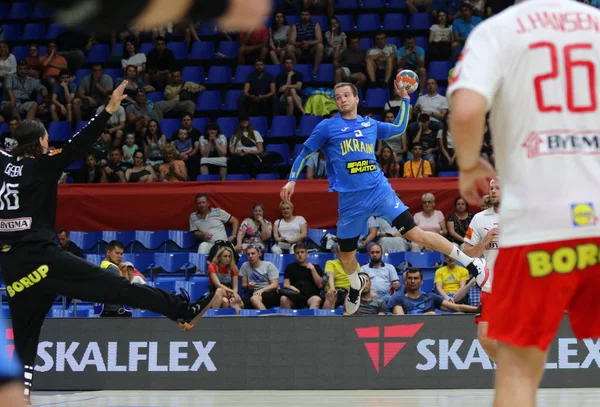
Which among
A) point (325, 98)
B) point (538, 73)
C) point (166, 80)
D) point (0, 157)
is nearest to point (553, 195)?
point (538, 73)

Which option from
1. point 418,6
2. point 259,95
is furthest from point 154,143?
point 418,6

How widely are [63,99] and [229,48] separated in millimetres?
3662

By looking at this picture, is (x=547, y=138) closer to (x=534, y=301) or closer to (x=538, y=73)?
(x=538, y=73)

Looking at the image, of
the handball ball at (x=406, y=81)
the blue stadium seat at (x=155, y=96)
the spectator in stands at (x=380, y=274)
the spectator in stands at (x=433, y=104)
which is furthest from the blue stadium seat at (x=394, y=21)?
the handball ball at (x=406, y=81)

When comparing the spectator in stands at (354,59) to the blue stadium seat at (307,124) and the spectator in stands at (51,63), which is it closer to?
the blue stadium seat at (307,124)

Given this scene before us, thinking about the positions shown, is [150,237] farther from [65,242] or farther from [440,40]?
[440,40]

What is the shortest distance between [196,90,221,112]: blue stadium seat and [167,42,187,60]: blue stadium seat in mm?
1583

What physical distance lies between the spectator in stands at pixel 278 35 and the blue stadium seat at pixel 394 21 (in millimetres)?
2115

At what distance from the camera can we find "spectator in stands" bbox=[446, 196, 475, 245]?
534 inches

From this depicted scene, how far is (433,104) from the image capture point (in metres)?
16.5

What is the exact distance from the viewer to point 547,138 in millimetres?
3301

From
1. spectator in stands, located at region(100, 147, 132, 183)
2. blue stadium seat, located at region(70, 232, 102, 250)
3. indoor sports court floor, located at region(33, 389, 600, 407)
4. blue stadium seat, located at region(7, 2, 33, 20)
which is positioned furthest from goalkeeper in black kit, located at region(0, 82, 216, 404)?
blue stadium seat, located at region(7, 2, 33, 20)

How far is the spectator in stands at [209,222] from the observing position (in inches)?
568

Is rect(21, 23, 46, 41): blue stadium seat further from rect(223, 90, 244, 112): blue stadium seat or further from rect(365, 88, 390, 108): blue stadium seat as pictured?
rect(365, 88, 390, 108): blue stadium seat
